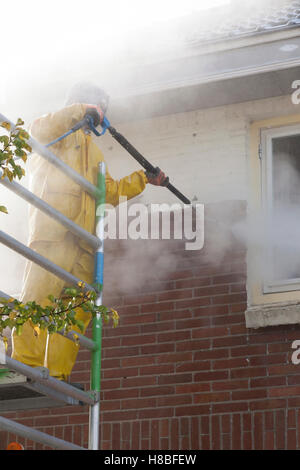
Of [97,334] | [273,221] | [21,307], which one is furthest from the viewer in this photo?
[273,221]

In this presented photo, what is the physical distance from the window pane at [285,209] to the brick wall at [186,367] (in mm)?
284

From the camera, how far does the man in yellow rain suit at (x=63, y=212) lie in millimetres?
6336

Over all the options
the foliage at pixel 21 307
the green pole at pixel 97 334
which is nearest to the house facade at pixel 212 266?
the green pole at pixel 97 334

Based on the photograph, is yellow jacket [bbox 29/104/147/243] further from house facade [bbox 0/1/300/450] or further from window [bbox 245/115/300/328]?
window [bbox 245/115/300/328]

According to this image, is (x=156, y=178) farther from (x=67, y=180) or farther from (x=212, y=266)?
(x=212, y=266)

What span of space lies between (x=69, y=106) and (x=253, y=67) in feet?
4.79

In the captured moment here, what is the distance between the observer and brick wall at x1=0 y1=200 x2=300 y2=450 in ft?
22.8

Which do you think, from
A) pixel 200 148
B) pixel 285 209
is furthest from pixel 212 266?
pixel 200 148

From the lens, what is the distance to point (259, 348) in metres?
7.12

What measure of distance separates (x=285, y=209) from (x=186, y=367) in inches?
54.3

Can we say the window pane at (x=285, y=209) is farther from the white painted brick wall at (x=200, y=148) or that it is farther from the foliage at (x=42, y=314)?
the foliage at (x=42, y=314)

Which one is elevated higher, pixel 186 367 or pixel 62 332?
Result: pixel 186 367

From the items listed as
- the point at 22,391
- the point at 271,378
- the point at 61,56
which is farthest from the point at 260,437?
the point at 61,56

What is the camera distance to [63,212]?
6.53m
